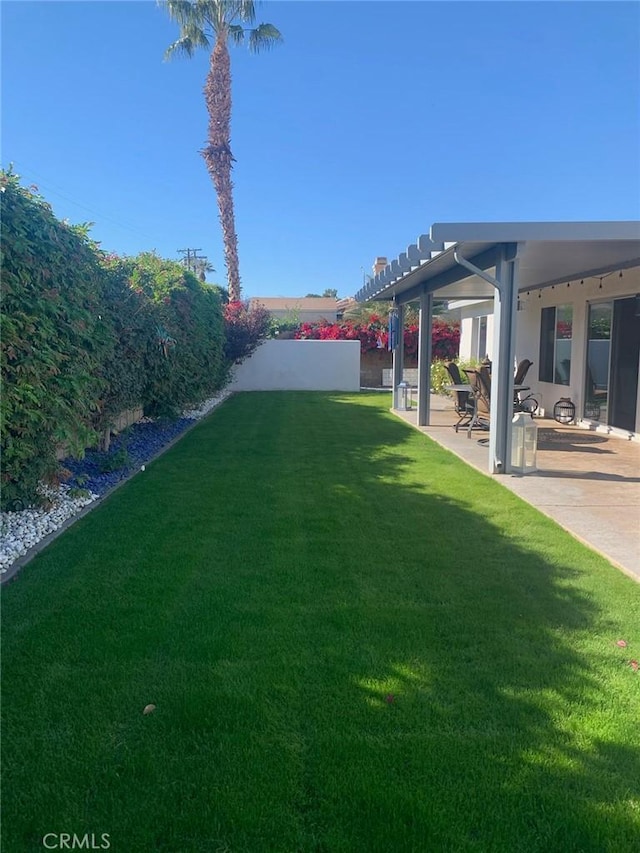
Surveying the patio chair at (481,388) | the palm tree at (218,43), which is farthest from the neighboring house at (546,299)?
the palm tree at (218,43)

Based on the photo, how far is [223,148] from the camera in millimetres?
22344

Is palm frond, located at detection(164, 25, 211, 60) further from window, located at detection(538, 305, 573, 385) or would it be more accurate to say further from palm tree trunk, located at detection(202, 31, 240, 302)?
window, located at detection(538, 305, 573, 385)

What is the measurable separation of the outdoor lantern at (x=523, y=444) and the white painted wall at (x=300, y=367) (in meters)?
15.3

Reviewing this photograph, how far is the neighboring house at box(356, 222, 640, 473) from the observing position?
7699mm

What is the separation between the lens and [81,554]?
5.14 m

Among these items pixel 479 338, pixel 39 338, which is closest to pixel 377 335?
pixel 479 338

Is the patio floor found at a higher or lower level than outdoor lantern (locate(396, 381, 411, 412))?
lower

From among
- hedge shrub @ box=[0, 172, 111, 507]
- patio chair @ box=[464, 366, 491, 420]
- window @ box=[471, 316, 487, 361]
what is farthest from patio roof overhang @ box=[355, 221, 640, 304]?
window @ box=[471, 316, 487, 361]

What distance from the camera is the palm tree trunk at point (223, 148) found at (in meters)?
21.5

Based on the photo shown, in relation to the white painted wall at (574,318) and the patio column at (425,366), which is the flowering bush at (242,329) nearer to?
the white painted wall at (574,318)

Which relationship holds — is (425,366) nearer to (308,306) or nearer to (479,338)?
(479,338)

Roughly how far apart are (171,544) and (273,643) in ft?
6.66

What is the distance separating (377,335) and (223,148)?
29.7ft

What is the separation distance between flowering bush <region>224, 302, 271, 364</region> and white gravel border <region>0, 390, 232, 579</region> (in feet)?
45.5
